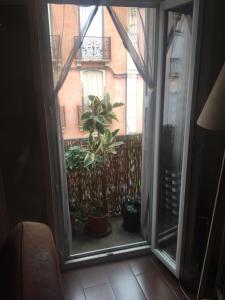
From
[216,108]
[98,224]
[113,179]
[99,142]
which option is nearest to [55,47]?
[99,142]

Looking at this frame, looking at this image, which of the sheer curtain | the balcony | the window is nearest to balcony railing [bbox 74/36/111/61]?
the window

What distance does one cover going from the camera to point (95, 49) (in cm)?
203

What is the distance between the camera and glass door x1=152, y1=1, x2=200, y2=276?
1.65m

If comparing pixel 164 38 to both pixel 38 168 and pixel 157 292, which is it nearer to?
pixel 38 168

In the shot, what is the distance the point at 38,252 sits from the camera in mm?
926

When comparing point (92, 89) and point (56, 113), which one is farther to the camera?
point (92, 89)

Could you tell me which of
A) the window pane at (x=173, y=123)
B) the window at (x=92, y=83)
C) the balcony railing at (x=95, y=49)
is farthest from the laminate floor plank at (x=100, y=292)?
the balcony railing at (x=95, y=49)

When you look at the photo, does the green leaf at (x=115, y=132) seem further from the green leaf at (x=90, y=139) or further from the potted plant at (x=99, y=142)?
the green leaf at (x=90, y=139)

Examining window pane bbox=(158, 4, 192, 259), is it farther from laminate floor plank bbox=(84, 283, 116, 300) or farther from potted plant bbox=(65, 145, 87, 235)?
potted plant bbox=(65, 145, 87, 235)

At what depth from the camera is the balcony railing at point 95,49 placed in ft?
6.46

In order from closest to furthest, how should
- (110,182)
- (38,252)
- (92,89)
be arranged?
1. (38,252)
2. (92,89)
3. (110,182)

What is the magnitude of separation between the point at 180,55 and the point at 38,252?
1.46 metres

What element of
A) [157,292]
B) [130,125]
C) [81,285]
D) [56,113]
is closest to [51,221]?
[81,285]

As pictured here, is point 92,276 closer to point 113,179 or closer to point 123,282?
point 123,282
